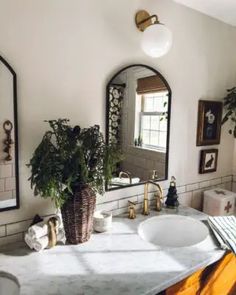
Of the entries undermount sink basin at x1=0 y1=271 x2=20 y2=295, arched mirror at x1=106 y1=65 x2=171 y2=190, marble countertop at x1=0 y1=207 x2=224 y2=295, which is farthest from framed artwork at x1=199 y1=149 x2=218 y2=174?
undermount sink basin at x1=0 y1=271 x2=20 y2=295

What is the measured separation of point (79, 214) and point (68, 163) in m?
0.23

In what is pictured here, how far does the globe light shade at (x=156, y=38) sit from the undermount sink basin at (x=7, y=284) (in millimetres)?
1179

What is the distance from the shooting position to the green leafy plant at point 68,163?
1042 millimetres

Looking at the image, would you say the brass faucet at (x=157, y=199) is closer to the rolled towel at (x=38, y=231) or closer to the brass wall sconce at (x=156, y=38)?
the rolled towel at (x=38, y=231)

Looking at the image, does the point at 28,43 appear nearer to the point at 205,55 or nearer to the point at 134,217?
the point at 134,217

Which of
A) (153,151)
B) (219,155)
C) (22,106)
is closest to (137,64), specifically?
(153,151)

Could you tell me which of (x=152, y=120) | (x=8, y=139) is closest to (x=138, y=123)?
(x=152, y=120)

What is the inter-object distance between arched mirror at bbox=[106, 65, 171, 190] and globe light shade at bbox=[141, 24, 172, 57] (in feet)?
0.54

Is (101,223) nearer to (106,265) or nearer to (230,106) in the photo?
(106,265)

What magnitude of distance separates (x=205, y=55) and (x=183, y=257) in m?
1.32

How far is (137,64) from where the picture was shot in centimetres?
147

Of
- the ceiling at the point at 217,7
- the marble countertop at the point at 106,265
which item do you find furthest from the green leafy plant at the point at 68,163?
the ceiling at the point at 217,7

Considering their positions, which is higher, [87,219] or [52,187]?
[52,187]

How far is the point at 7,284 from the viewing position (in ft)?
3.10
